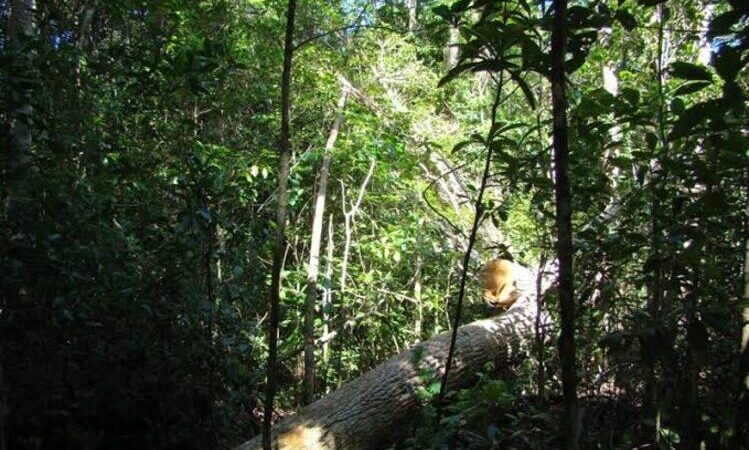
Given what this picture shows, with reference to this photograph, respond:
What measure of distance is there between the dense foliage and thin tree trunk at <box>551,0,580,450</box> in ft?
0.60

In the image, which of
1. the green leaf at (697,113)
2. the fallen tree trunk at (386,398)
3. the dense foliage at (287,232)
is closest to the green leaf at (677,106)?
the dense foliage at (287,232)

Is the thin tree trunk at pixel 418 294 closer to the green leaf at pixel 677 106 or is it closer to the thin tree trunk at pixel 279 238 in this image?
the thin tree trunk at pixel 279 238

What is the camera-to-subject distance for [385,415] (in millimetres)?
4445

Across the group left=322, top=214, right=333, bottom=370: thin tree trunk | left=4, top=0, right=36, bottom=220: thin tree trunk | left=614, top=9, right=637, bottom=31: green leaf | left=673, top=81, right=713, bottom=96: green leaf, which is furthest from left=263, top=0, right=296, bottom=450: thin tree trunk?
left=322, top=214, right=333, bottom=370: thin tree trunk

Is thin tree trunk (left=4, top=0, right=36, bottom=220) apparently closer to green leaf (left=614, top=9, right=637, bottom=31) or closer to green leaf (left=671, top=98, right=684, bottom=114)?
green leaf (left=614, top=9, right=637, bottom=31)

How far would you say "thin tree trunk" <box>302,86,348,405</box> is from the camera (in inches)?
209

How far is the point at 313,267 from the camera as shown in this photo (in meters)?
5.79

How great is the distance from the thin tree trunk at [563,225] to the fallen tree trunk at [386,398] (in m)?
2.62

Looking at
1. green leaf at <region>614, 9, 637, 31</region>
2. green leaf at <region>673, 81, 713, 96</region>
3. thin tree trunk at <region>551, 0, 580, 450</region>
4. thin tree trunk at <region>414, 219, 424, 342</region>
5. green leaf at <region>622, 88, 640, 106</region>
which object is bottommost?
thin tree trunk at <region>414, 219, 424, 342</region>

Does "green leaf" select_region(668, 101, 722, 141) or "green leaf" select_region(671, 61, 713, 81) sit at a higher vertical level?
"green leaf" select_region(671, 61, 713, 81)

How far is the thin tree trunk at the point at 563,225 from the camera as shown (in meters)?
1.75

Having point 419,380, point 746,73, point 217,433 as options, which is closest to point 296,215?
point 419,380

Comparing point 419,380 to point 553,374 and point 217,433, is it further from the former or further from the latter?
point 217,433

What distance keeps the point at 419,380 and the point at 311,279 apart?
1.54 metres
